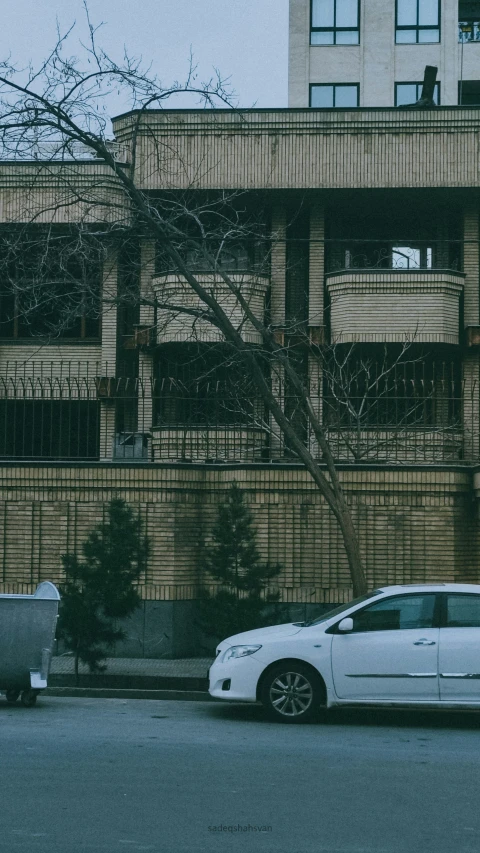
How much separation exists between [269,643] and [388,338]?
424 inches

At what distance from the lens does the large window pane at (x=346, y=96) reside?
2861 centimetres

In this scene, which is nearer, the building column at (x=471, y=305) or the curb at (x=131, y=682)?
the curb at (x=131, y=682)

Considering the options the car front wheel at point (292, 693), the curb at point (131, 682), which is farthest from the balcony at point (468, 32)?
the car front wheel at point (292, 693)

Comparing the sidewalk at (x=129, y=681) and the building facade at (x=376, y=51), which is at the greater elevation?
the building facade at (x=376, y=51)

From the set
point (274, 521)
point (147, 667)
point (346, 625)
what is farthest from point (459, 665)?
point (274, 521)

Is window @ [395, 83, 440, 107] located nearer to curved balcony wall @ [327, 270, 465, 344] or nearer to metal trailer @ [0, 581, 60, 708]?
curved balcony wall @ [327, 270, 465, 344]

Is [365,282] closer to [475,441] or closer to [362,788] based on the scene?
[475,441]

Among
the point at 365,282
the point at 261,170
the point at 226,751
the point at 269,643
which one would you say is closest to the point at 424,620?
the point at 269,643

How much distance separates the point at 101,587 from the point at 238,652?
3.36 meters

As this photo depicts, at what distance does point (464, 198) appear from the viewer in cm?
2144

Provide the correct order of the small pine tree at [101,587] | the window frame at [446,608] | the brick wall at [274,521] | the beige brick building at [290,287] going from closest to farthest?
the window frame at [446,608] < the small pine tree at [101,587] < the brick wall at [274,521] < the beige brick building at [290,287]

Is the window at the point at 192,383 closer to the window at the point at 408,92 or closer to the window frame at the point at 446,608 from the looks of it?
the window frame at the point at 446,608

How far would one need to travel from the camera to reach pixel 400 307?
20.6 metres

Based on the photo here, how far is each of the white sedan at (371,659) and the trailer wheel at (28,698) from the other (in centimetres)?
199
